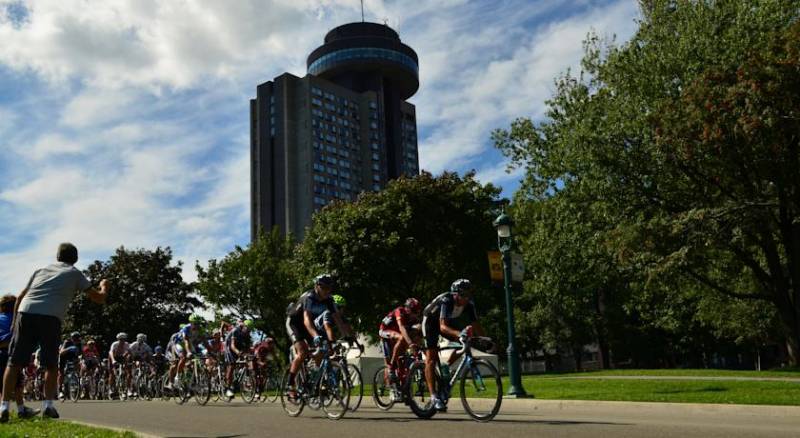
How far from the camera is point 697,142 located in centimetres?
2227

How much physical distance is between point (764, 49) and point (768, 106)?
82.2 inches

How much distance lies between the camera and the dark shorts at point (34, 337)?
873 cm

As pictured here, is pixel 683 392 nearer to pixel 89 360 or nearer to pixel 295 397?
pixel 295 397

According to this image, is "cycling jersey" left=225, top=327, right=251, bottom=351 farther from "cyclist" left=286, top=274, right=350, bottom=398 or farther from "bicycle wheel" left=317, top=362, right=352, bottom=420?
"bicycle wheel" left=317, top=362, right=352, bottom=420

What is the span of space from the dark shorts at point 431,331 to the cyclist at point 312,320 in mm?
1147

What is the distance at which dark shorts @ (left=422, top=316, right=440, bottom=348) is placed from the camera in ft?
32.5

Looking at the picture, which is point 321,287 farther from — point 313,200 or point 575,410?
point 313,200

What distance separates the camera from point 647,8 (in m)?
28.1

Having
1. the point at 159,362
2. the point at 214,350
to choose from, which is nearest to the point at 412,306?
the point at 214,350

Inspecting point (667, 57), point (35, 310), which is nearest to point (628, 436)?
point (35, 310)

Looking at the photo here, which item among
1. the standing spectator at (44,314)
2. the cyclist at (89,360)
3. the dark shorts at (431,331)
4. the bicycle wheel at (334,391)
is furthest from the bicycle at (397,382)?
the cyclist at (89,360)

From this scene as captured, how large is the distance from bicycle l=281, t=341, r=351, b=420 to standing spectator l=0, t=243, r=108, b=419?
3256mm

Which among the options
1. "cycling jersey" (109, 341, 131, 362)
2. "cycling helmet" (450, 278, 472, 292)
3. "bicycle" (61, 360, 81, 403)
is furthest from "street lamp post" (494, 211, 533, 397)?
"bicycle" (61, 360, 81, 403)

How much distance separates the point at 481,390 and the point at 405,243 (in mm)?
28306
